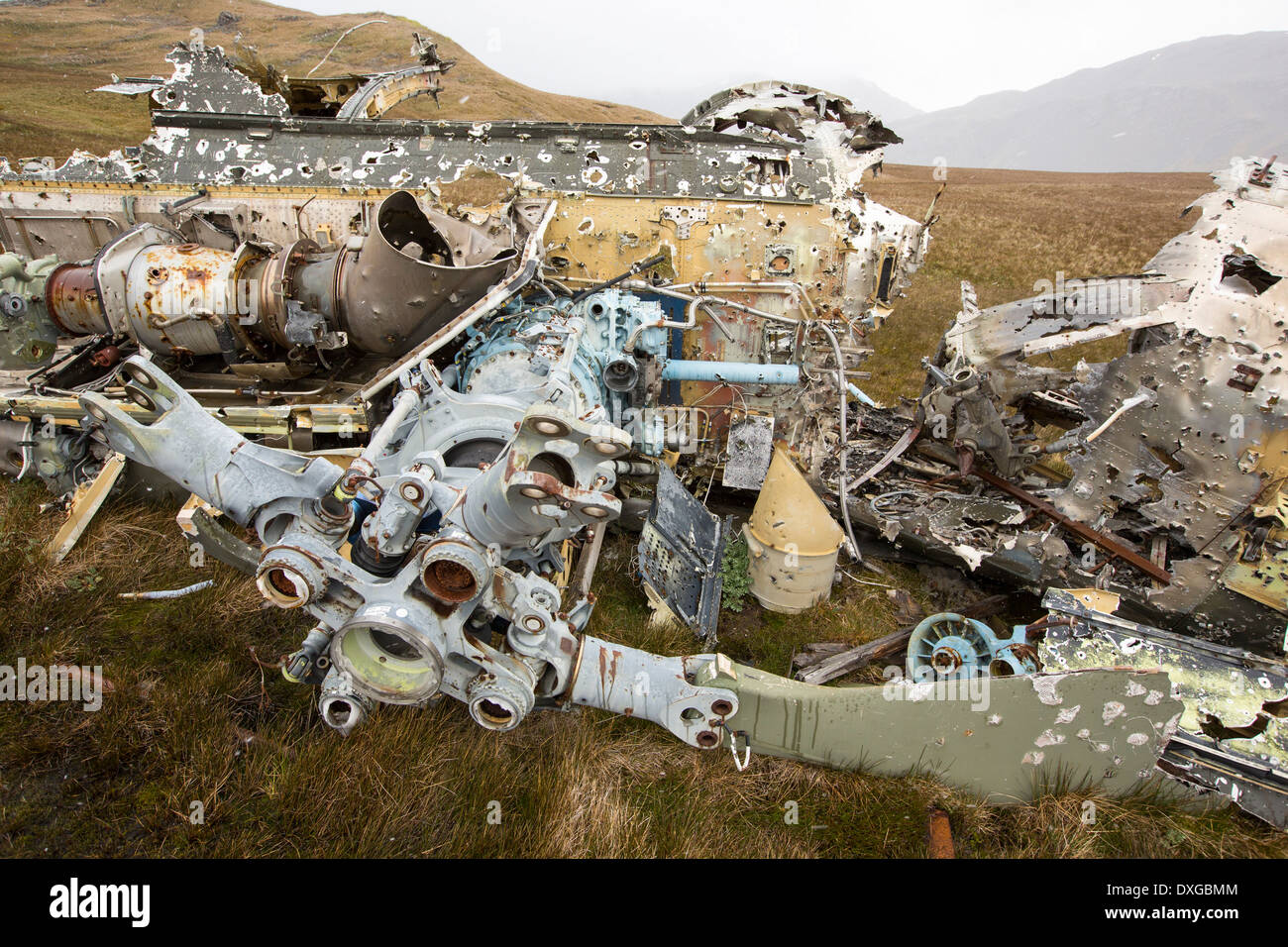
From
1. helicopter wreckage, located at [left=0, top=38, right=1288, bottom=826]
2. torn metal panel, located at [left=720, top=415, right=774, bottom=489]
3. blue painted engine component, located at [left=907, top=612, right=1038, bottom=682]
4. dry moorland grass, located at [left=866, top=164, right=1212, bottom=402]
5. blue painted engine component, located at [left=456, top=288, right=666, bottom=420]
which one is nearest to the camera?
helicopter wreckage, located at [left=0, top=38, right=1288, bottom=826]

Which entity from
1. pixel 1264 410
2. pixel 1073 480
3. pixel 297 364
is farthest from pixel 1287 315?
pixel 297 364

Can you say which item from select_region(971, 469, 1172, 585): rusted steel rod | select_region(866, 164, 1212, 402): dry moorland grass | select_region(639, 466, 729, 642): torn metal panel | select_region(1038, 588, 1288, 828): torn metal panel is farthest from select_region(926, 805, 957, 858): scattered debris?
select_region(866, 164, 1212, 402): dry moorland grass

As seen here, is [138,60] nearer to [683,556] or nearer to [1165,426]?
[683,556]

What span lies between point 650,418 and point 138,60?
3915 cm

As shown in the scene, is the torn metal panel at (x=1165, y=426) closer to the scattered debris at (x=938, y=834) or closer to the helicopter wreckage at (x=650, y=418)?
the helicopter wreckage at (x=650, y=418)

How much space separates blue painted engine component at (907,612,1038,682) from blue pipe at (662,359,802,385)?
1.94 meters

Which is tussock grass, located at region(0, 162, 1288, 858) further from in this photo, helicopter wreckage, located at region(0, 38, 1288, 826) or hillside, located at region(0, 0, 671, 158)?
hillside, located at region(0, 0, 671, 158)

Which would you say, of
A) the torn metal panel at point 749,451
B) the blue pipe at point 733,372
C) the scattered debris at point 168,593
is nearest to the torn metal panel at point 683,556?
the torn metal panel at point 749,451

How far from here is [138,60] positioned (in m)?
30.8

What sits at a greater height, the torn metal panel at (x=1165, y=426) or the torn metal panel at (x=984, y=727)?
the torn metal panel at (x=1165, y=426)

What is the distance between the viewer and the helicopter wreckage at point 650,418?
2.79 metres

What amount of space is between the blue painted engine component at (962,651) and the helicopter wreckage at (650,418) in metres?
0.03

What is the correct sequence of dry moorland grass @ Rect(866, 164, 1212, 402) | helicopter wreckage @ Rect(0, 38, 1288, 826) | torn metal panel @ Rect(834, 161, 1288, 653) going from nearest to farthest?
1. helicopter wreckage @ Rect(0, 38, 1288, 826)
2. torn metal panel @ Rect(834, 161, 1288, 653)
3. dry moorland grass @ Rect(866, 164, 1212, 402)

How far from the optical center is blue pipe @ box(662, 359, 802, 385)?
4.94m
